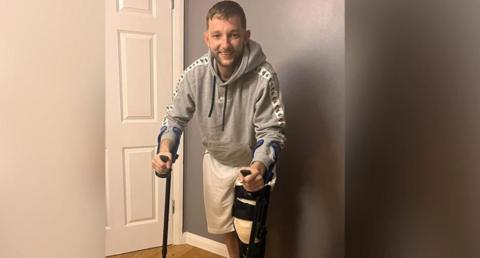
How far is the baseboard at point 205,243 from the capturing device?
5.86ft

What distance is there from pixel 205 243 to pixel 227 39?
3.76 ft

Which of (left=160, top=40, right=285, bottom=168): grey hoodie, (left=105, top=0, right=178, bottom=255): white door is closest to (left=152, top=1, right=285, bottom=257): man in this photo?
(left=160, top=40, right=285, bottom=168): grey hoodie

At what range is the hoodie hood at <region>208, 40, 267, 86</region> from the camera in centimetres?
119

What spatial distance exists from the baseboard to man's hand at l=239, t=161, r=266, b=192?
88 cm

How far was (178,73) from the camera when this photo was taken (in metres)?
1.75
